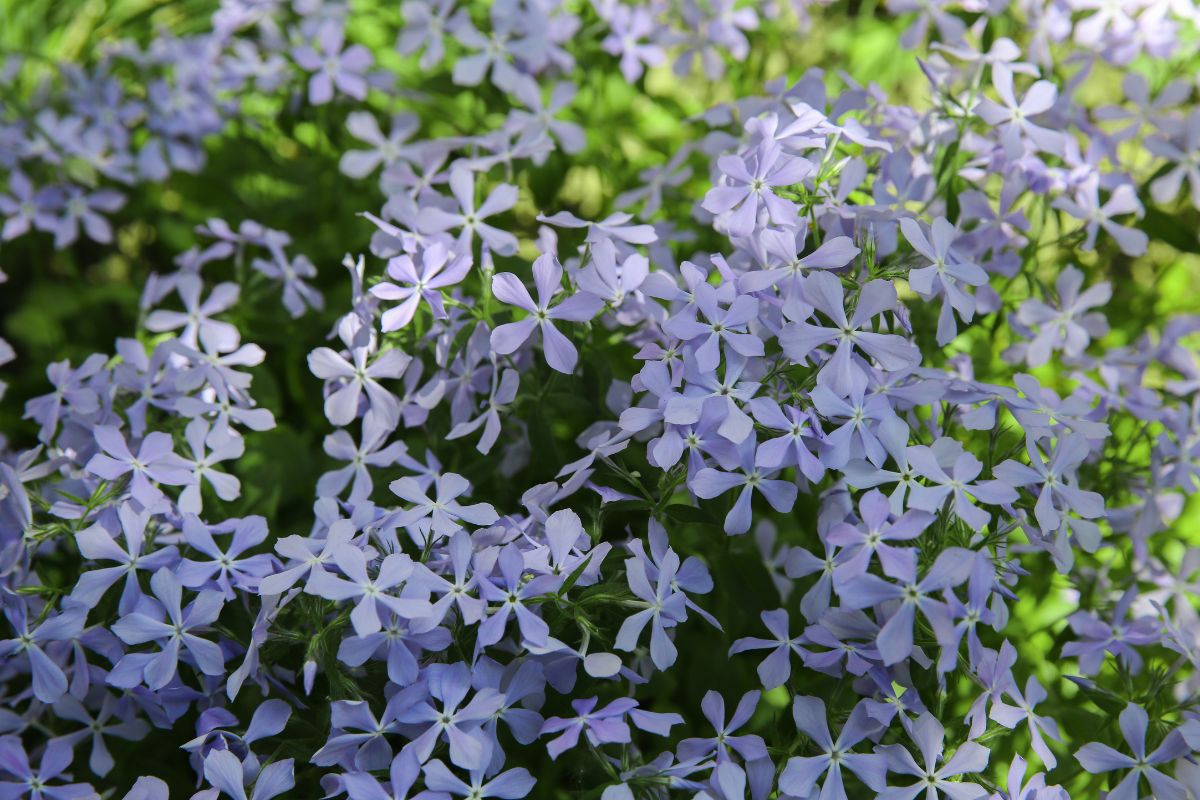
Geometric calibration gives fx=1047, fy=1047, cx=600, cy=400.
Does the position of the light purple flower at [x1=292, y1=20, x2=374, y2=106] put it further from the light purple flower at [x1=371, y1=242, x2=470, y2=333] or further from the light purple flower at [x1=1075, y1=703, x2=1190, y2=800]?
the light purple flower at [x1=1075, y1=703, x2=1190, y2=800]

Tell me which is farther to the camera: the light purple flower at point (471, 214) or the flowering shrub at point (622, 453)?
the light purple flower at point (471, 214)

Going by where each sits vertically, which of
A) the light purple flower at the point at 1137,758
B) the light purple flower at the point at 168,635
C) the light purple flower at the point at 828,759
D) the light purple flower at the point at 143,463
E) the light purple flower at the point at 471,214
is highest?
the light purple flower at the point at 471,214

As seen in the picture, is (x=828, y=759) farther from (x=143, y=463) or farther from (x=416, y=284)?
(x=143, y=463)

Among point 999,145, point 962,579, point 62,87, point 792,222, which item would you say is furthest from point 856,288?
point 62,87

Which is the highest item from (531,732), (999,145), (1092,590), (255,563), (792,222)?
(792,222)

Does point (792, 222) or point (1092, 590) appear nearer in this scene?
point (792, 222)

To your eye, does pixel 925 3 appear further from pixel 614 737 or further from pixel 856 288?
pixel 614 737

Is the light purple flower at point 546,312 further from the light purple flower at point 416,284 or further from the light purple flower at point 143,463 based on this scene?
the light purple flower at point 143,463

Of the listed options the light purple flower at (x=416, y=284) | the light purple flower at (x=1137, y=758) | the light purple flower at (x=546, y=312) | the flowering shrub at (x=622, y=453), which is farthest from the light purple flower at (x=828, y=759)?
the light purple flower at (x=416, y=284)

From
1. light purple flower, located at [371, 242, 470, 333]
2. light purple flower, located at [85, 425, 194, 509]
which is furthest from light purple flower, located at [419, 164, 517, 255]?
light purple flower, located at [85, 425, 194, 509]
